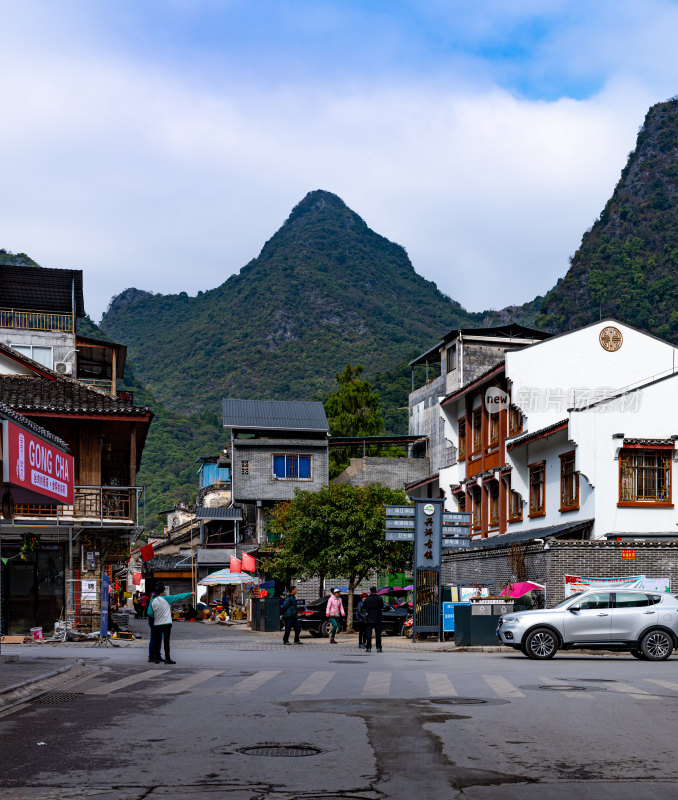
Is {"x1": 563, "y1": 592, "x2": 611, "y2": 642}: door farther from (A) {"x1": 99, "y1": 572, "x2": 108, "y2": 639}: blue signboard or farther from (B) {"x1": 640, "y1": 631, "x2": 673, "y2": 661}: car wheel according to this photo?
(A) {"x1": 99, "y1": 572, "x2": 108, "y2": 639}: blue signboard

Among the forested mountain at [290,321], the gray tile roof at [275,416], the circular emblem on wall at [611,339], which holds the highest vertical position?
the forested mountain at [290,321]

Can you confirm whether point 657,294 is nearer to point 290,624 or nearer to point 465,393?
point 465,393

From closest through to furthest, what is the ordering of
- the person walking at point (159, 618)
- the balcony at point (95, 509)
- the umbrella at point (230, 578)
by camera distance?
the person walking at point (159, 618), the balcony at point (95, 509), the umbrella at point (230, 578)

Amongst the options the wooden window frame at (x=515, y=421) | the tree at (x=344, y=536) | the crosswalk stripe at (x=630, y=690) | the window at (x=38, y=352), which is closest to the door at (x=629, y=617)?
the crosswalk stripe at (x=630, y=690)

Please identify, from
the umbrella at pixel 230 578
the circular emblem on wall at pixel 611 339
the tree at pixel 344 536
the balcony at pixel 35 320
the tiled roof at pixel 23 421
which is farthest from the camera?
the balcony at pixel 35 320

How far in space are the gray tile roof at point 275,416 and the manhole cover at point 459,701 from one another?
47648 mm

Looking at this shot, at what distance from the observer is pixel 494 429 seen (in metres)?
42.1

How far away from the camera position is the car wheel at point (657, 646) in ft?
75.0

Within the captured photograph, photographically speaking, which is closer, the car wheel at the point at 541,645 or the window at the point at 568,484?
the car wheel at the point at 541,645

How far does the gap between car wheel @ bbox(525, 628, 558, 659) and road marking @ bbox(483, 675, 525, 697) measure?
228 inches

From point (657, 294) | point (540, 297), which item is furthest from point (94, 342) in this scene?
point (540, 297)

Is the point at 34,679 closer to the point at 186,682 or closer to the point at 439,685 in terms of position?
the point at 186,682

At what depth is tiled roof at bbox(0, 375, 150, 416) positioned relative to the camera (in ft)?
106

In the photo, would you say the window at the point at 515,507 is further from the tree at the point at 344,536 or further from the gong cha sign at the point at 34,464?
the gong cha sign at the point at 34,464
